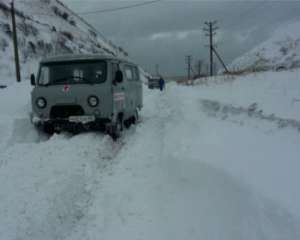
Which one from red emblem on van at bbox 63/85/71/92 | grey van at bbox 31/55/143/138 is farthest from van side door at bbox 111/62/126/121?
red emblem on van at bbox 63/85/71/92

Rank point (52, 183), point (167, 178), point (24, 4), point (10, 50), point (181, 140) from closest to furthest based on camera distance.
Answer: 1. point (52, 183)
2. point (167, 178)
3. point (181, 140)
4. point (10, 50)
5. point (24, 4)

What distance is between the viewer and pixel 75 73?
10781 millimetres

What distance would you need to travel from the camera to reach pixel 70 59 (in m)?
10.8

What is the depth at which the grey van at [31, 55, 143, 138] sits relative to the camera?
10.5 m

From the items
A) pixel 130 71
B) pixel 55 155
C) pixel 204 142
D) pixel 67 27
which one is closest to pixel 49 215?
pixel 55 155

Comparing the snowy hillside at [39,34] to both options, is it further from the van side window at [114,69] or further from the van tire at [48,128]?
the van side window at [114,69]

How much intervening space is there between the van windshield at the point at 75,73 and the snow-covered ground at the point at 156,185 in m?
1.55

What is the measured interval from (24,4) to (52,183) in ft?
180

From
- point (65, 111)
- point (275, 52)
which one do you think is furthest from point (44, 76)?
point (275, 52)

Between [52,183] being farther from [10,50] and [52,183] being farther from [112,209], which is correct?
[10,50]

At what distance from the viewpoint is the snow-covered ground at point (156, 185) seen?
4914 millimetres

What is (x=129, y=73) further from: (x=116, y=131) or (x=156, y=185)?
(x=156, y=185)

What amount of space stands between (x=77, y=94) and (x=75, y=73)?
70 cm

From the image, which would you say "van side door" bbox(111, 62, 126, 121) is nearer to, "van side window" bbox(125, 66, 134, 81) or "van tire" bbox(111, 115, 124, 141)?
"van tire" bbox(111, 115, 124, 141)
